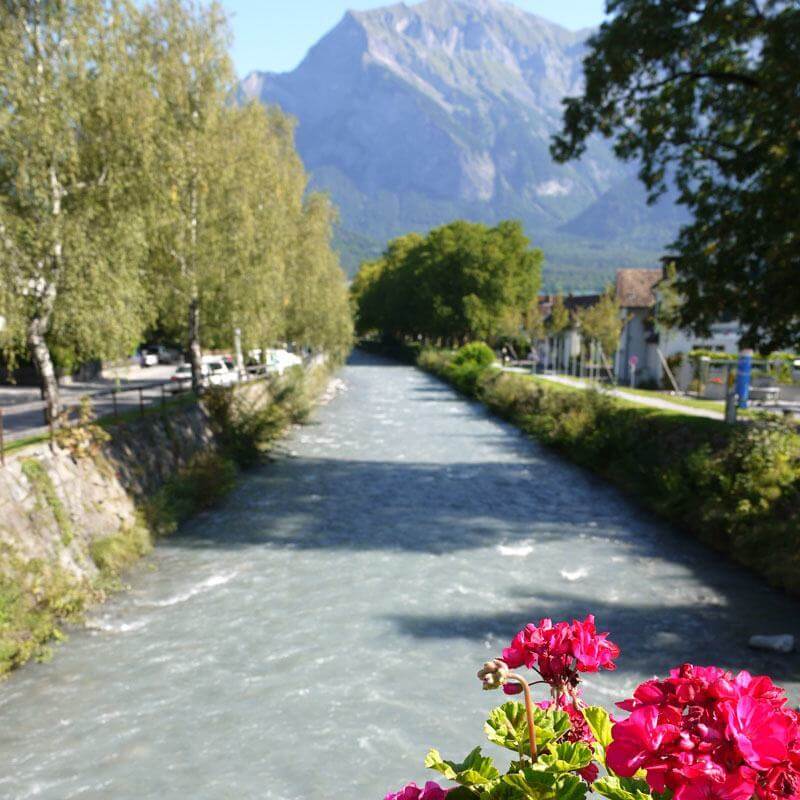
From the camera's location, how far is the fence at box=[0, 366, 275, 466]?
1455cm

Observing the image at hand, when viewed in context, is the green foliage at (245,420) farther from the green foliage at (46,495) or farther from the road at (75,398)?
the green foliage at (46,495)

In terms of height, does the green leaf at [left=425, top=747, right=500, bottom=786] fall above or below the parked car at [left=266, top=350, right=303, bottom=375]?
below

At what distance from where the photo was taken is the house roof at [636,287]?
5538cm

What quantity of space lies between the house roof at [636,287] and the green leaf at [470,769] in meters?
54.3

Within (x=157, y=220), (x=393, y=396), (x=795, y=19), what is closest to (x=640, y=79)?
(x=795, y=19)

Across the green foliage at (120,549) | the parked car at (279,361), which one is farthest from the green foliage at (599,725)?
the parked car at (279,361)

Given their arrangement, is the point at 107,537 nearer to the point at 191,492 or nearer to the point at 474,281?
the point at 191,492

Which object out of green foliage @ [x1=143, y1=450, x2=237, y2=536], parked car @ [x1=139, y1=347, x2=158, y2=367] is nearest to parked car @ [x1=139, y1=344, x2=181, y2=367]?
parked car @ [x1=139, y1=347, x2=158, y2=367]

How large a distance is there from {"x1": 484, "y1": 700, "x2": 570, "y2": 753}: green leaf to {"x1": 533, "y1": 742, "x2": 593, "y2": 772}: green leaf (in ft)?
0.23

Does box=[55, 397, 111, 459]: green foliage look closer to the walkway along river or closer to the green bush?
the walkway along river

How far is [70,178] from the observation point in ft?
46.8

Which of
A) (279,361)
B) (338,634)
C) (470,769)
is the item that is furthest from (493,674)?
(279,361)

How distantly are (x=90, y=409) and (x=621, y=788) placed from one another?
15.2m

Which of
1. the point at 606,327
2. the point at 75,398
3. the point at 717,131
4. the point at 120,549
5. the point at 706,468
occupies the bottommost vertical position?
the point at 120,549
